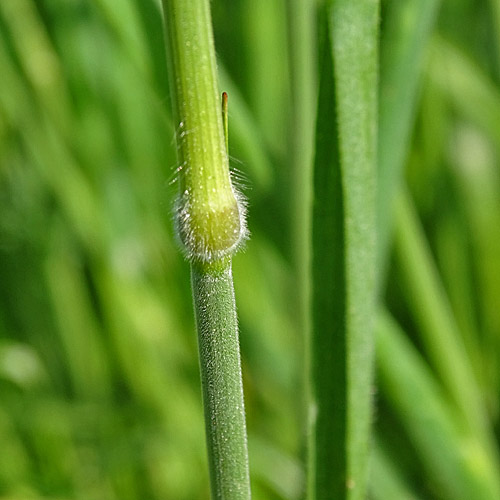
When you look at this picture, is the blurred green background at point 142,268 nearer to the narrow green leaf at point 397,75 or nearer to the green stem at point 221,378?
the narrow green leaf at point 397,75

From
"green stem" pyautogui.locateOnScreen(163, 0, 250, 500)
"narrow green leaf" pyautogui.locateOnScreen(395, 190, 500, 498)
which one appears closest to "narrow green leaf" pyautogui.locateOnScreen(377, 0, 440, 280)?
"narrow green leaf" pyautogui.locateOnScreen(395, 190, 500, 498)

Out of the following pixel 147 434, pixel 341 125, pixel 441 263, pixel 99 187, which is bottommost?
pixel 147 434

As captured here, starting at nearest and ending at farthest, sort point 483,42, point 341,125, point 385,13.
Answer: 1. point 341,125
2. point 385,13
3. point 483,42

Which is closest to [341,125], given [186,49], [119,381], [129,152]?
[186,49]

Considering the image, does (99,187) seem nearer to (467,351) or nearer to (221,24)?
(221,24)

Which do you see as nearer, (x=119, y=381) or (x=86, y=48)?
(x=86, y=48)

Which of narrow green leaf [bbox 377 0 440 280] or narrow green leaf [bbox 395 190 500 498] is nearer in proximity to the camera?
narrow green leaf [bbox 377 0 440 280]

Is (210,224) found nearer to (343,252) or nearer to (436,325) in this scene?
(343,252)

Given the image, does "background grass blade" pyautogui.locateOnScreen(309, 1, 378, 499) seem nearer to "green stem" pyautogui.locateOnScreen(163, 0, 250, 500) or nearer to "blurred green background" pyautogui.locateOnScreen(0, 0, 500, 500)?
"green stem" pyautogui.locateOnScreen(163, 0, 250, 500)
